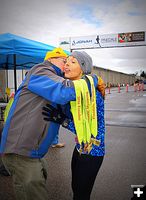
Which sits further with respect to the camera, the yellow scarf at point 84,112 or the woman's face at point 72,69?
the woman's face at point 72,69

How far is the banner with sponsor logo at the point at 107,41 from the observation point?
81.2ft

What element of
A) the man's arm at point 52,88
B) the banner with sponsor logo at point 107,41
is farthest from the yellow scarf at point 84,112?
the banner with sponsor logo at point 107,41

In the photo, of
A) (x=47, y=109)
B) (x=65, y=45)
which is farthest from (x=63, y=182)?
(x=65, y=45)

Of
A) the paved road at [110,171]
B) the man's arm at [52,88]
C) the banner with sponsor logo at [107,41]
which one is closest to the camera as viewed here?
the man's arm at [52,88]

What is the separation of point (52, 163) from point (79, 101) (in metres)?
3.01

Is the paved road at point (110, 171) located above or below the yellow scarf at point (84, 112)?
below

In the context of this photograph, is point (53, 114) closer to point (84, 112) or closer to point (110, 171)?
point (84, 112)

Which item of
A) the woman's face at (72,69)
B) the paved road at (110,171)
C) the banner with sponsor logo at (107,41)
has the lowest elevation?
the paved road at (110,171)

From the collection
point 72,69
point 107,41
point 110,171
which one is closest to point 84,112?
point 72,69

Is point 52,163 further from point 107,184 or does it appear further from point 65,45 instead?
point 65,45

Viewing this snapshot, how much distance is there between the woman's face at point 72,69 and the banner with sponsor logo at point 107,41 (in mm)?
23322

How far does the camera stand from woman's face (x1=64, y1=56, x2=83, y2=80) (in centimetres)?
199

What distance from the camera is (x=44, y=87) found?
174cm

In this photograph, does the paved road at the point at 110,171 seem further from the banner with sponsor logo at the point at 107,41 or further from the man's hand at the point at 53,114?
the banner with sponsor logo at the point at 107,41
